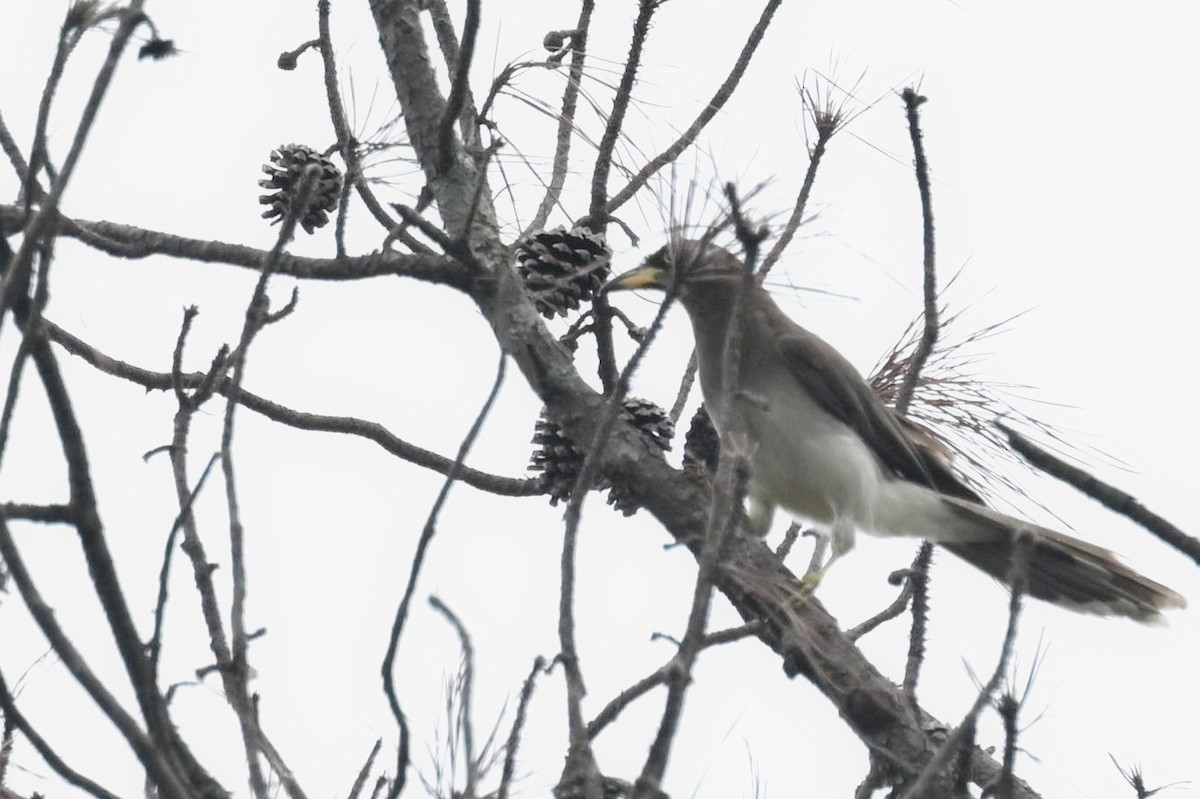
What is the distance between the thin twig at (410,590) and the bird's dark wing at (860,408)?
2.59 meters

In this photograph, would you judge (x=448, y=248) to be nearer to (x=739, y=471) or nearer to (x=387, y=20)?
(x=387, y=20)

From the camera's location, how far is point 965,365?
4711 mm

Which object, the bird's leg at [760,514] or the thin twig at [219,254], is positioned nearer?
the thin twig at [219,254]

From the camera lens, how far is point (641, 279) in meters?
4.06

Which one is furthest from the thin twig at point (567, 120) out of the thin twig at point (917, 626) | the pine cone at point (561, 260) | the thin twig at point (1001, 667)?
the thin twig at point (1001, 667)

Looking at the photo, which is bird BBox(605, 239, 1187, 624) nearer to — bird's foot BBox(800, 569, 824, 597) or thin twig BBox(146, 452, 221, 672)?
bird's foot BBox(800, 569, 824, 597)

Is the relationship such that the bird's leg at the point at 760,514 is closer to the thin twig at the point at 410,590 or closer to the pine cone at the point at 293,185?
the pine cone at the point at 293,185

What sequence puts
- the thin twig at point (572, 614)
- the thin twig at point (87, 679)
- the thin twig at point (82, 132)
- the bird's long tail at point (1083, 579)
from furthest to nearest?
the bird's long tail at point (1083, 579) → the thin twig at point (572, 614) → the thin twig at point (87, 679) → the thin twig at point (82, 132)

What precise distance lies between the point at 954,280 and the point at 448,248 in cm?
197

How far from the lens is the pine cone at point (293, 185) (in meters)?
4.00

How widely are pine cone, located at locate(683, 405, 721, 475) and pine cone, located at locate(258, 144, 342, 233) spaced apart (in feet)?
4.03

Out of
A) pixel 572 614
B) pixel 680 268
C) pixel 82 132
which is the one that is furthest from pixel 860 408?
pixel 82 132

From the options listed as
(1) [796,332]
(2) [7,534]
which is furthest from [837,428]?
(2) [7,534]

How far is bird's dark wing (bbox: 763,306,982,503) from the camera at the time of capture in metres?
4.62
